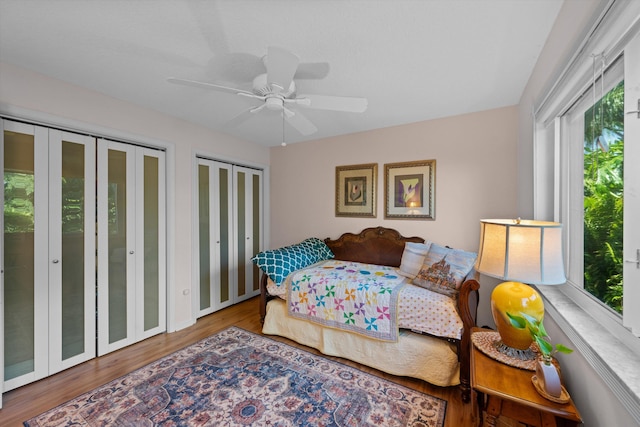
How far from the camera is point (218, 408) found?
5.54ft

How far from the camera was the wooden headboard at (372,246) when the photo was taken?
117 inches

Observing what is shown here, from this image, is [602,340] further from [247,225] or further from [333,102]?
[247,225]

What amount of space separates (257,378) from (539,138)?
2.78 m

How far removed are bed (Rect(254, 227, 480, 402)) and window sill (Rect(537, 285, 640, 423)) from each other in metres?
0.53

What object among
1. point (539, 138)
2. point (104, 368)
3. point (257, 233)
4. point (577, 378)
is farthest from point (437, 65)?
point (104, 368)

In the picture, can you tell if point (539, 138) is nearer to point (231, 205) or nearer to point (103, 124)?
point (231, 205)

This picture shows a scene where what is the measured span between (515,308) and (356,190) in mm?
2288

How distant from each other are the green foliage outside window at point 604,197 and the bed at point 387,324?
693 millimetres

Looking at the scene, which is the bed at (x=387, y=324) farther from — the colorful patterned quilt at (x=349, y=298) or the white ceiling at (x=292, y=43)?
the white ceiling at (x=292, y=43)

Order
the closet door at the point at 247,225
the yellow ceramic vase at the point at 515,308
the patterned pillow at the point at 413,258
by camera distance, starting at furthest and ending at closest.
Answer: the closet door at the point at 247,225 → the patterned pillow at the point at 413,258 → the yellow ceramic vase at the point at 515,308

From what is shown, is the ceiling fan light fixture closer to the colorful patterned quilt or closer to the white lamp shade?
the white lamp shade

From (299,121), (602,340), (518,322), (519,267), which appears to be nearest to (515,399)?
(518,322)

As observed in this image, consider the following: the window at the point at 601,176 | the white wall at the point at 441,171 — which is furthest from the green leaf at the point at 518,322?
the white wall at the point at 441,171

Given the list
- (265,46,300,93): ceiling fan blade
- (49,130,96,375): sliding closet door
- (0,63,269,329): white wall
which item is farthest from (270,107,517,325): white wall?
(49,130,96,375): sliding closet door
